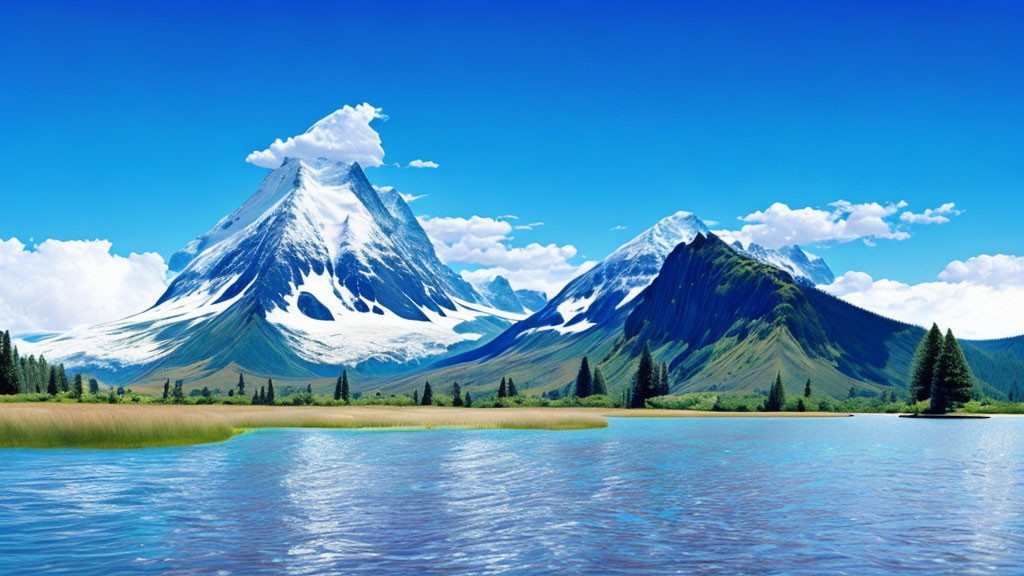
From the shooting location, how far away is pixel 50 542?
97.5 feet

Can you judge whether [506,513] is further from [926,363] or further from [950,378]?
[926,363]

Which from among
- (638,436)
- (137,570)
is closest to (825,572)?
(137,570)

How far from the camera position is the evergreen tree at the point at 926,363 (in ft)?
554

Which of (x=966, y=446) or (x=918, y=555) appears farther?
(x=966, y=446)

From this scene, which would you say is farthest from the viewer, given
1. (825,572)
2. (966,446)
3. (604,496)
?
(966,446)

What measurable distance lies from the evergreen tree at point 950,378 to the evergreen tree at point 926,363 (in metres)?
2.31

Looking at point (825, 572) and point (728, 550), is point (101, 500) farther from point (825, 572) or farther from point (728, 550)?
point (825, 572)

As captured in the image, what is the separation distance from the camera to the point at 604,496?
42938mm

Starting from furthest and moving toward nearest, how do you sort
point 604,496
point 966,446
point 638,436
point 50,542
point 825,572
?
point 638,436 < point 966,446 < point 604,496 < point 50,542 < point 825,572

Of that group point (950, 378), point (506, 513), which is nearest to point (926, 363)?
point (950, 378)

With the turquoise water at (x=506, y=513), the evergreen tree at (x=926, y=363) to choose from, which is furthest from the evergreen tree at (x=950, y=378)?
the turquoise water at (x=506, y=513)

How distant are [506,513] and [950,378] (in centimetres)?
14899

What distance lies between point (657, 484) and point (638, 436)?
51.6 meters

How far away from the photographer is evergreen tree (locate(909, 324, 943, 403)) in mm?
169000
